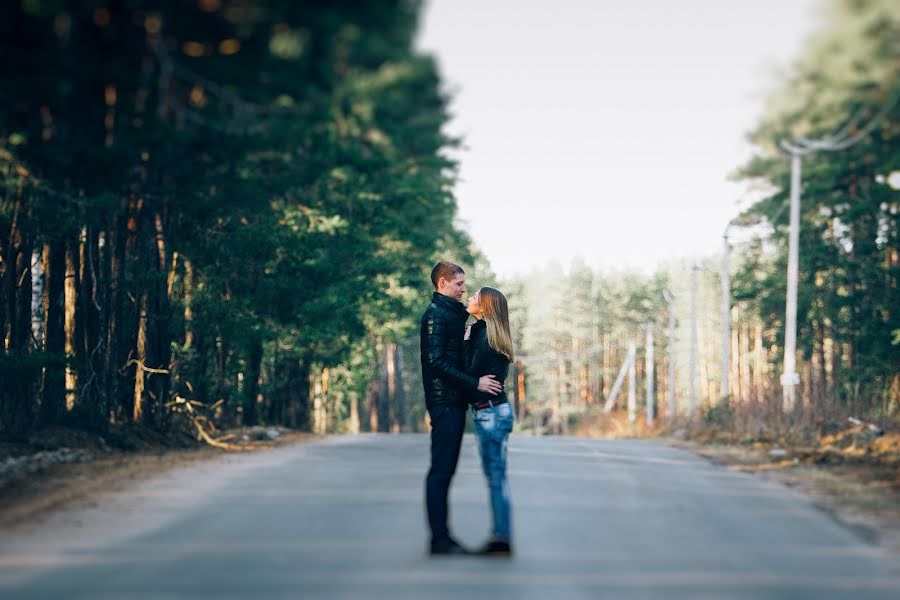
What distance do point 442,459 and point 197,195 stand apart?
11.7 m

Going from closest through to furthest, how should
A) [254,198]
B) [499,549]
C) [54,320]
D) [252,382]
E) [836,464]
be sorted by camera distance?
[499,549] → [836,464] → [54,320] → [254,198] → [252,382]

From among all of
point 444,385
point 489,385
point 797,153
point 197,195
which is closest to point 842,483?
point 489,385

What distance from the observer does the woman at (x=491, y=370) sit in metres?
9.22

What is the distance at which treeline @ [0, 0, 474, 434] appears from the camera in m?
10.4

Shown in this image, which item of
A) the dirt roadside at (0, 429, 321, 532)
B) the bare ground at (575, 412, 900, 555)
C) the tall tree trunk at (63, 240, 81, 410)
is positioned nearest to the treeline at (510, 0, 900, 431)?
the bare ground at (575, 412, 900, 555)

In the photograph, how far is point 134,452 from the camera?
753 inches

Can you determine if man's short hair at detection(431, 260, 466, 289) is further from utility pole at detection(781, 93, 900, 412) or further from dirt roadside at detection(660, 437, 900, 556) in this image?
utility pole at detection(781, 93, 900, 412)

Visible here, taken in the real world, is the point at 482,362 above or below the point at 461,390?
above

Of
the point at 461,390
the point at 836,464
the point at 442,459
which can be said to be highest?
the point at 461,390

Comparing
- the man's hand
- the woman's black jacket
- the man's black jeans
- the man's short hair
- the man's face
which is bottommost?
the man's black jeans

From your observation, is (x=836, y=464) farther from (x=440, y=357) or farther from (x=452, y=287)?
(x=440, y=357)

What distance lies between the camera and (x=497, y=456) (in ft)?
30.3

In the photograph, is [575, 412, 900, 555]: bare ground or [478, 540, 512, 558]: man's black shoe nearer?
[478, 540, 512, 558]: man's black shoe

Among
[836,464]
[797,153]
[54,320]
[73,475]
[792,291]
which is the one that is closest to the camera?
[73,475]
